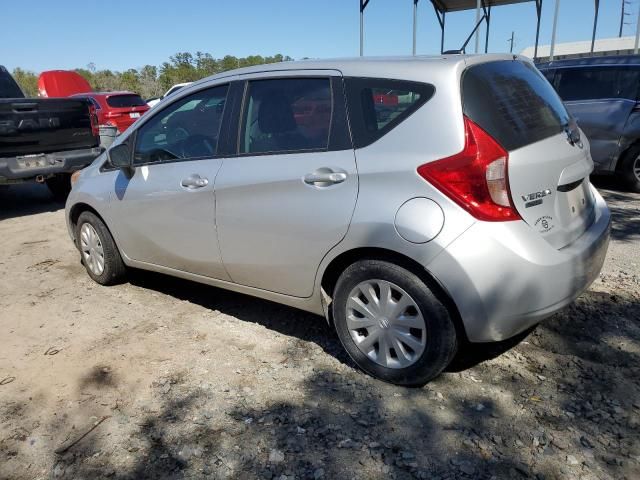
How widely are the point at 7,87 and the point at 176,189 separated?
7.05 m

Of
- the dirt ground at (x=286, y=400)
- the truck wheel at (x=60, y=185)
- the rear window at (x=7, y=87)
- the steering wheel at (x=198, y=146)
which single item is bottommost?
the dirt ground at (x=286, y=400)

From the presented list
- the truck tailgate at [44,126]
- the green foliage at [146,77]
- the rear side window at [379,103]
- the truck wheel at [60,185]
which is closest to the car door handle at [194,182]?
the rear side window at [379,103]

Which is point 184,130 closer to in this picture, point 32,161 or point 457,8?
point 32,161

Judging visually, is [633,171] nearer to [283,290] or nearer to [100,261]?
[283,290]

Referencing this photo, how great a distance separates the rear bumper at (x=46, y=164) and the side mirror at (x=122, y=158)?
358 centimetres

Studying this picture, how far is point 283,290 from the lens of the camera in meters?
3.26

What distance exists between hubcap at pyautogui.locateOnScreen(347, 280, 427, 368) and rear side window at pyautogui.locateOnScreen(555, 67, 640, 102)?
19.9 feet

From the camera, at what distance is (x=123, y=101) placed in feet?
45.9

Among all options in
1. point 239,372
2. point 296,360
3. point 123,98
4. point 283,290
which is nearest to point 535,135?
point 283,290

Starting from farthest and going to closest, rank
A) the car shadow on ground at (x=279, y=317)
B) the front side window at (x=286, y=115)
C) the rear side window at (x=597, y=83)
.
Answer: the rear side window at (x=597, y=83)
the car shadow on ground at (x=279, y=317)
the front side window at (x=286, y=115)

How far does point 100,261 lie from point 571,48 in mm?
47405

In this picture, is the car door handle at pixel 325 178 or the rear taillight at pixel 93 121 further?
the rear taillight at pixel 93 121

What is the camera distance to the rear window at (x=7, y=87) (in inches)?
344

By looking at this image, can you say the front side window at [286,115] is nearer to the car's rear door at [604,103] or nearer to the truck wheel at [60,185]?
the car's rear door at [604,103]
